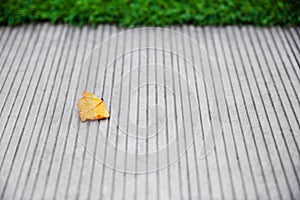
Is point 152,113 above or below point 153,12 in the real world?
below

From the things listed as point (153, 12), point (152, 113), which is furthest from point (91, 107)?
point (153, 12)

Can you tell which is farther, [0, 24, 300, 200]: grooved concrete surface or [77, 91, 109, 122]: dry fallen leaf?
[77, 91, 109, 122]: dry fallen leaf

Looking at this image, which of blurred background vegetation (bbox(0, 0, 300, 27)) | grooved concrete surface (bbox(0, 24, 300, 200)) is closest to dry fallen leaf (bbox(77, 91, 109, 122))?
grooved concrete surface (bbox(0, 24, 300, 200))

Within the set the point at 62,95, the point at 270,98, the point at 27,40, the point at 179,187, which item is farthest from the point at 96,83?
the point at 270,98

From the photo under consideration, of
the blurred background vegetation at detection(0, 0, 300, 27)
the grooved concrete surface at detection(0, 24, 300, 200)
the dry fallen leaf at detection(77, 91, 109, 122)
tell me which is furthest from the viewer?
the blurred background vegetation at detection(0, 0, 300, 27)

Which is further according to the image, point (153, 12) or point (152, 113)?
point (153, 12)

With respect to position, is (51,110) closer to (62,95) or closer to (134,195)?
(62,95)

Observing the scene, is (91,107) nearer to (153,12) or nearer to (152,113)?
(152,113)

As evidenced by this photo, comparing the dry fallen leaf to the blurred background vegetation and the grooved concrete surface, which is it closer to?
the grooved concrete surface
